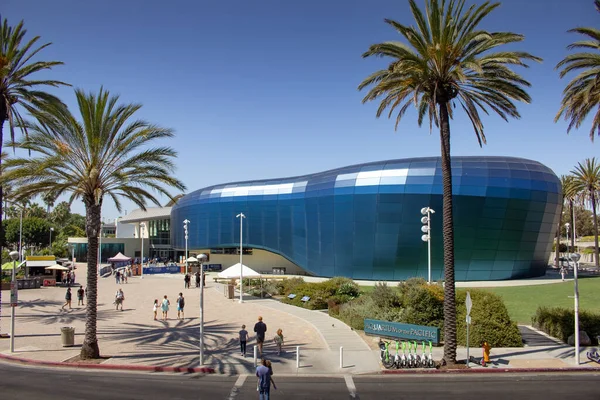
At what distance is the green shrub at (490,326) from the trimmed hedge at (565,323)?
267 cm

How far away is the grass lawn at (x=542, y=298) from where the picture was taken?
2828 cm

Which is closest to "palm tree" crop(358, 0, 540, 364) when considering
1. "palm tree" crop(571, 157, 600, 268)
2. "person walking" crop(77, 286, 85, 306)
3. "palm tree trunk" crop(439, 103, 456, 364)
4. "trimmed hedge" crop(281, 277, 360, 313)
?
"palm tree trunk" crop(439, 103, 456, 364)

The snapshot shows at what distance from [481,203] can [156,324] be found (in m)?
36.2

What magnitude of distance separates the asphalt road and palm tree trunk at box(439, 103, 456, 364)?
1.20m

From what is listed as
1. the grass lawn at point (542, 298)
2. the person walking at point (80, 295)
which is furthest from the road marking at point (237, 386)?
the person walking at point (80, 295)

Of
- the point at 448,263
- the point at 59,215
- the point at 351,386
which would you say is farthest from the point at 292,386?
the point at 59,215

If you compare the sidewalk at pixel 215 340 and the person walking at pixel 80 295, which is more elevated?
the person walking at pixel 80 295

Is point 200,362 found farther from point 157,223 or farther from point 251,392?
point 157,223

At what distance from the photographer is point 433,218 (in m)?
49.1

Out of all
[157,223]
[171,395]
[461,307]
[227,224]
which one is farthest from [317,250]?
[157,223]

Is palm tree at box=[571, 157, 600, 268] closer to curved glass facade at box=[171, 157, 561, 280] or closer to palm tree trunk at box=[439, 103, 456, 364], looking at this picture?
curved glass facade at box=[171, 157, 561, 280]

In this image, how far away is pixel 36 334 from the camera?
77.2 feet

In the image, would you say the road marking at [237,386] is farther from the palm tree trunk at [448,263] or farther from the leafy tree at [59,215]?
the leafy tree at [59,215]

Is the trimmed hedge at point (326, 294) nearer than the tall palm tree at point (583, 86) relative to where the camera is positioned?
No
